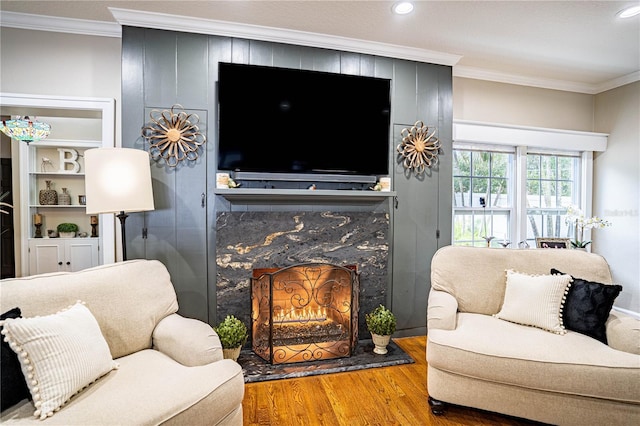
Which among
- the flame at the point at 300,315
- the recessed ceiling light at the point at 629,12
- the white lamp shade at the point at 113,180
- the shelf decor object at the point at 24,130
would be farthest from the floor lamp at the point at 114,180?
the recessed ceiling light at the point at 629,12

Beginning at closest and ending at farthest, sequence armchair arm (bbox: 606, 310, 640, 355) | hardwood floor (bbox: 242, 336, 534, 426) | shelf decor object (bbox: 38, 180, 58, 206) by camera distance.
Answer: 1. armchair arm (bbox: 606, 310, 640, 355)
2. hardwood floor (bbox: 242, 336, 534, 426)
3. shelf decor object (bbox: 38, 180, 58, 206)

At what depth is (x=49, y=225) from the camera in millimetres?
4055

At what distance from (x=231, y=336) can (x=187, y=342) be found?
0.73 m

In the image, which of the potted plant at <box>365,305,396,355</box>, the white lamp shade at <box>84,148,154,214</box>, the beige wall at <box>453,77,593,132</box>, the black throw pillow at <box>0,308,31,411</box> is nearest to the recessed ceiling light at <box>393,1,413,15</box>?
the beige wall at <box>453,77,593,132</box>

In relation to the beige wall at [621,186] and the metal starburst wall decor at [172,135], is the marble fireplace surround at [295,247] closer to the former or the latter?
the metal starburst wall decor at [172,135]

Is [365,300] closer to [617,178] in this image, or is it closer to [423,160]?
[423,160]

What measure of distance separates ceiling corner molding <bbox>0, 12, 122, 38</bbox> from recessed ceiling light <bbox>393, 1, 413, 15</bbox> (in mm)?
2174

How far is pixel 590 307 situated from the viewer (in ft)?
6.51

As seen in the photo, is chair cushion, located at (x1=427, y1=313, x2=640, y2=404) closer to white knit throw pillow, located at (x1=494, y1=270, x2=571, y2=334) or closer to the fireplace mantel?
white knit throw pillow, located at (x1=494, y1=270, x2=571, y2=334)

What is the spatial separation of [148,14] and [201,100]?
695 millimetres

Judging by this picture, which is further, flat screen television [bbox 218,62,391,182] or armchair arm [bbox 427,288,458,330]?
flat screen television [bbox 218,62,391,182]

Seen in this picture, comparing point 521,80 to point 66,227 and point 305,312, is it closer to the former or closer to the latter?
point 305,312

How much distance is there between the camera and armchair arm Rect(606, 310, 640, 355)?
1.80m

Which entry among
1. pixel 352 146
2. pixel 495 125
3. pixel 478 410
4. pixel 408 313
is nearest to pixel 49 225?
pixel 352 146
